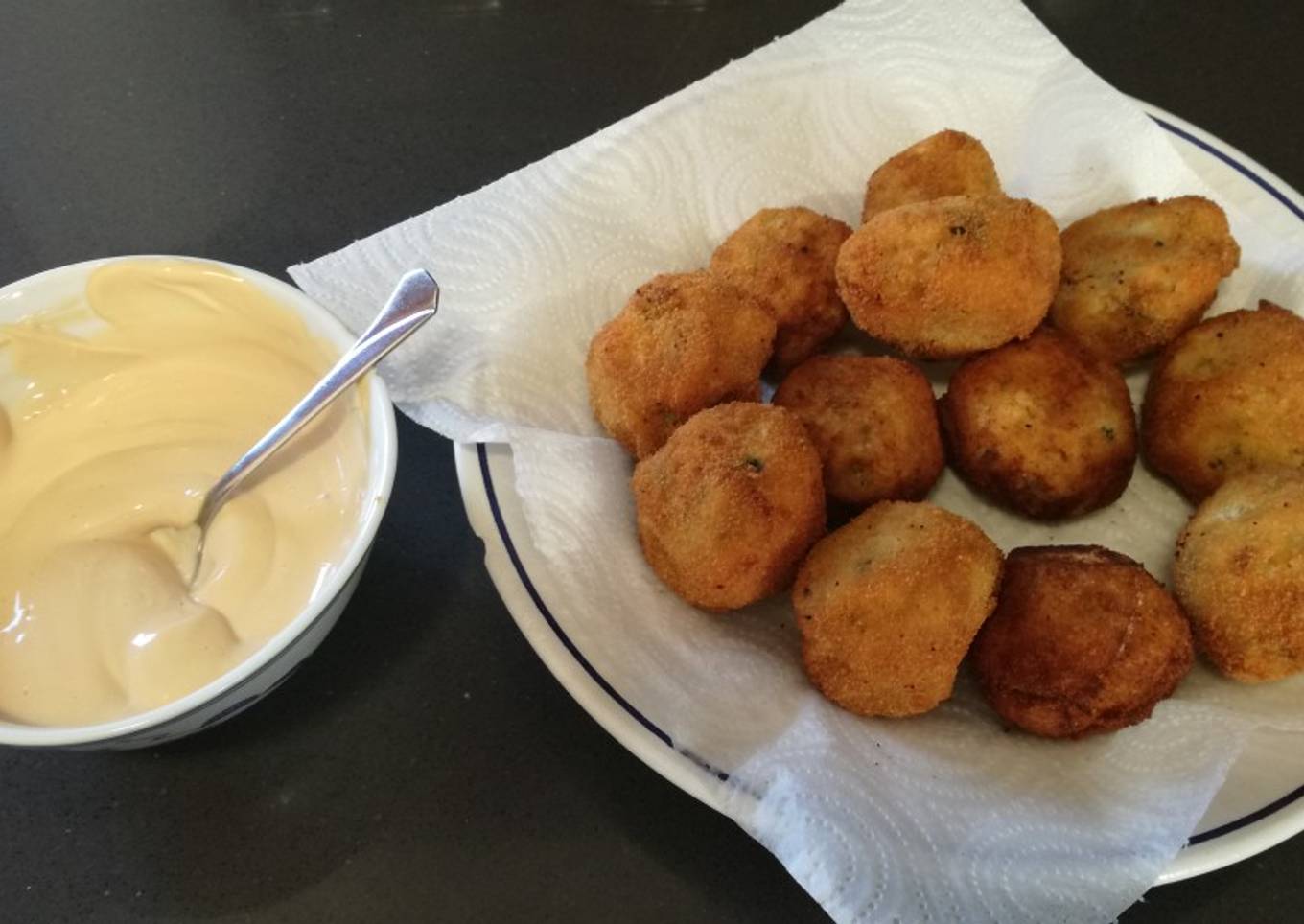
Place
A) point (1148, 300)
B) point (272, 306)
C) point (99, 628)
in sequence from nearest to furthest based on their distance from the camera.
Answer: point (99, 628) < point (272, 306) < point (1148, 300)

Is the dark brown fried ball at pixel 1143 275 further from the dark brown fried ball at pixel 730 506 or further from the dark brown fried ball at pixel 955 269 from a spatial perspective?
the dark brown fried ball at pixel 730 506

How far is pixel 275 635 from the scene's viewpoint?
2.81 feet

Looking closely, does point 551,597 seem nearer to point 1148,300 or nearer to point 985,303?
point 985,303

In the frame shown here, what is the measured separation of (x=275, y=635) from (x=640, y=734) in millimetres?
296

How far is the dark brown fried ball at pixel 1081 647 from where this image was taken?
911 millimetres

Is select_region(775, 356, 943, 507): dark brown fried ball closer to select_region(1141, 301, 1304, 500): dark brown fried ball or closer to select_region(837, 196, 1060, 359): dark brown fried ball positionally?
select_region(837, 196, 1060, 359): dark brown fried ball

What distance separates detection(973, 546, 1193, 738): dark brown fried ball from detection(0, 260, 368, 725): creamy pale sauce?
574 mm

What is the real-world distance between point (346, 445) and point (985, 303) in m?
0.63

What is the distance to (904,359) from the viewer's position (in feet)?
3.85

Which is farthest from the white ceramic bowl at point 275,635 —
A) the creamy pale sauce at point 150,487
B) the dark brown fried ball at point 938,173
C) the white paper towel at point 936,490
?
the dark brown fried ball at point 938,173

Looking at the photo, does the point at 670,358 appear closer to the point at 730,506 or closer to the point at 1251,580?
the point at 730,506

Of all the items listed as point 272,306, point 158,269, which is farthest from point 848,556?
point 158,269

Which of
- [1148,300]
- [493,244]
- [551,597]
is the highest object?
[493,244]

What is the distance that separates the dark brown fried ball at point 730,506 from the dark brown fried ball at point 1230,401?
1.31ft
